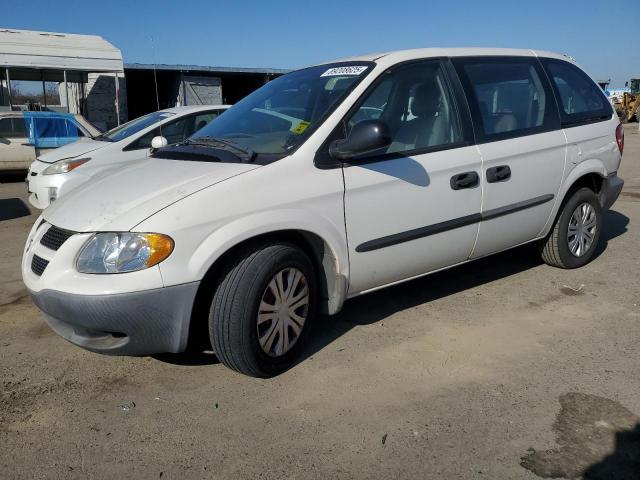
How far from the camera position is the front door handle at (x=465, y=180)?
3.79 meters

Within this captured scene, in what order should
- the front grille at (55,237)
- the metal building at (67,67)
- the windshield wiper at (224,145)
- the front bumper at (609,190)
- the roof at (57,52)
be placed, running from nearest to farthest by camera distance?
the front grille at (55,237) < the windshield wiper at (224,145) < the front bumper at (609,190) < the roof at (57,52) < the metal building at (67,67)

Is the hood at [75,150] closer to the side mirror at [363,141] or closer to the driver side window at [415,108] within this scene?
the driver side window at [415,108]

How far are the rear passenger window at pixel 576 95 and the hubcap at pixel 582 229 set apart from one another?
75cm

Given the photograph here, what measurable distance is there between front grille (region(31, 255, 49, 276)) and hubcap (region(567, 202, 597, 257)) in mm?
3981

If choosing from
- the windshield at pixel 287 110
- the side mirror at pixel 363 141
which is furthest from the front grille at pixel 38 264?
the side mirror at pixel 363 141

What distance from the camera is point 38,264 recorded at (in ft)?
10.2

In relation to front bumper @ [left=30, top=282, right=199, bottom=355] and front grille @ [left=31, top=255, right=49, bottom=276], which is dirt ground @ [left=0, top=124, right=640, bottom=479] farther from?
front grille @ [left=31, top=255, right=49, bottom=276]

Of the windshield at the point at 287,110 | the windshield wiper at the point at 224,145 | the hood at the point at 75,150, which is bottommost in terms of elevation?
the hood at the point at 75,150

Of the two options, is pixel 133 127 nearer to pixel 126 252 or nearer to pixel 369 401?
pixel 126 252

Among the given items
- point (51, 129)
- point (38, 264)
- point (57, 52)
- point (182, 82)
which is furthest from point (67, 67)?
point (38, 264)

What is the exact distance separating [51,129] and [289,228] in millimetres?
9960

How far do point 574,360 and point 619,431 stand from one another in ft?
2.48

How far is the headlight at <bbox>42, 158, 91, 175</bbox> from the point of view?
700cm

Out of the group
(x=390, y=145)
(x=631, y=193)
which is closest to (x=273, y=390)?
(x=390, y=145)
